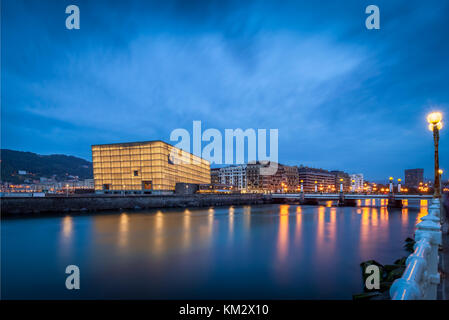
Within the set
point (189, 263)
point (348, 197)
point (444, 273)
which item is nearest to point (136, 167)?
point (348, 197)

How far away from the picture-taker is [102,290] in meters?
13.7

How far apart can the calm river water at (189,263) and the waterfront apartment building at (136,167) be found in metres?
68.5

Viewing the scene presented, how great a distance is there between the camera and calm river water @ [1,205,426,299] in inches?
535

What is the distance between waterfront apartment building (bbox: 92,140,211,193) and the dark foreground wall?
20.6m

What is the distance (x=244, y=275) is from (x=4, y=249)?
24.2m

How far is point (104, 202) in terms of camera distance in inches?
2507

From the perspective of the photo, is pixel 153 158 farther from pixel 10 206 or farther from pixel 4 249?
pixel 4 249

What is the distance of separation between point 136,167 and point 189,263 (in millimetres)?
91776

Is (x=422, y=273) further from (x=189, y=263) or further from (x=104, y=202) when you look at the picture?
(x=104, y=202)

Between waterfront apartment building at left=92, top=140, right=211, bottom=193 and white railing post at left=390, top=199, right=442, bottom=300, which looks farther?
waterfront apartment building at left=92, top=140, right=211, bottom=193

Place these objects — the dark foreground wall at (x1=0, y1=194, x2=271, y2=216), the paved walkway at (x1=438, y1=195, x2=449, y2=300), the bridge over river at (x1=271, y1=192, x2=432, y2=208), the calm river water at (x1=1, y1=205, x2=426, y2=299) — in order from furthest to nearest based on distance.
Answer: the bridge over river at (x1=271, y1=192, x2=432, y2=208), the dark foreground wall at (x1=0, y1=194, x2=271, y2=216), the calm river water at (x1=1, y1=205, x2=426, y2=299), the paved walkway at (x1=438, y1=195, x2=449, y2=300)

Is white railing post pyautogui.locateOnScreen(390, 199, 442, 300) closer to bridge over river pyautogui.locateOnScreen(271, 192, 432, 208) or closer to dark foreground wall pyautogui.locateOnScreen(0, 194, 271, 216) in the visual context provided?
dark foreground wall pyautogui.locateOnScreen(0, 194, 271, 216)

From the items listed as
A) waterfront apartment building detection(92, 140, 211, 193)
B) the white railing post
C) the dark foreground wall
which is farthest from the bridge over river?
the white railing post

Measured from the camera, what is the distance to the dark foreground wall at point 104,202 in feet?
163
